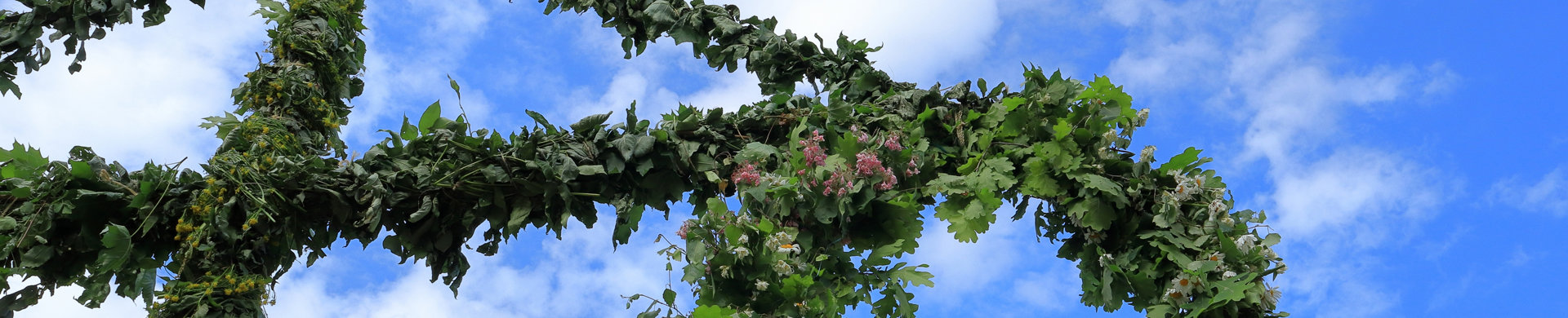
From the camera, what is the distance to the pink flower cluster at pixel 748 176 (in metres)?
2.32

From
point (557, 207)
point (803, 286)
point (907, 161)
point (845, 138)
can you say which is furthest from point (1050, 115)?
point (557, 207)

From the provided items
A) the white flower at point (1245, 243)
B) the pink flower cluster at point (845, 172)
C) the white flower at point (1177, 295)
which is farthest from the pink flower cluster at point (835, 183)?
the white flower at point (1245, 243)

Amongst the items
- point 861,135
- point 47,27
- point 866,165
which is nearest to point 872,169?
point 866,165

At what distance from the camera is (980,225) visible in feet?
7.52

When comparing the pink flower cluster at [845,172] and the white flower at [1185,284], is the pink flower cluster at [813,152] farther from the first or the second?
the white flower at [1185,284]

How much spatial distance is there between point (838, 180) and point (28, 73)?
2.67 meters

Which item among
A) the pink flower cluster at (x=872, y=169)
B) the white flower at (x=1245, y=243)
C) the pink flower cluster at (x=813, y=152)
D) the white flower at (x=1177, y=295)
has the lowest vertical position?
the white flower at (x=1177, y=295)

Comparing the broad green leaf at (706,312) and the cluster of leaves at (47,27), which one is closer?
the broad green leaf at (706,312)

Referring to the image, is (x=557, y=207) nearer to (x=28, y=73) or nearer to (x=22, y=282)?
(x=22, y=282)

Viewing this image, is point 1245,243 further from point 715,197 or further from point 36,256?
point 36,256

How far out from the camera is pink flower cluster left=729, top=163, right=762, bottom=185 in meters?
2.32

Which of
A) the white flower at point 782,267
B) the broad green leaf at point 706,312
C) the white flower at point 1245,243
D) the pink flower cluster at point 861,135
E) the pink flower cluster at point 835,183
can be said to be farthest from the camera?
the pink flower cluster at point 861,135

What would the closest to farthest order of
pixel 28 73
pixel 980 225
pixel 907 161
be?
pixel 980 225, pixel 907 161, pixel 28 73

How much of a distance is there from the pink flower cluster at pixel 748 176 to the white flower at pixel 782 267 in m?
0.27
